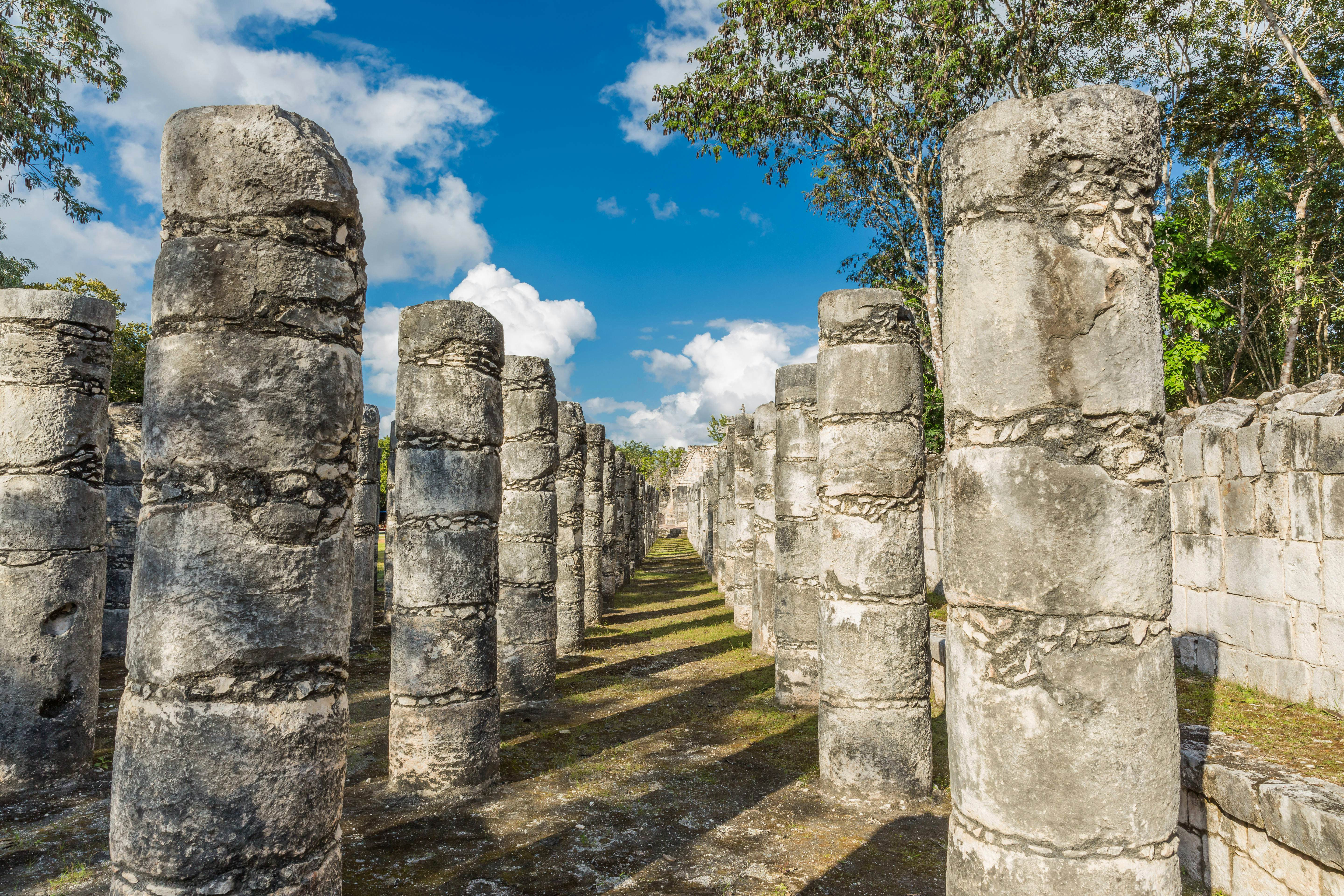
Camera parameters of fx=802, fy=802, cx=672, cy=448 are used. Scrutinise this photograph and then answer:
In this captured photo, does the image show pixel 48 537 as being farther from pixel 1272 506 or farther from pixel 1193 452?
pixel 1193 452

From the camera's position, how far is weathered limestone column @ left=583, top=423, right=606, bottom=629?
15250 millimetres

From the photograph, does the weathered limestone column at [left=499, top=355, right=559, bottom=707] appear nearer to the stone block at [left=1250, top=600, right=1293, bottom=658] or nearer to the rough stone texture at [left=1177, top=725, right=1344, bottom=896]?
the rough stone texture at [left=1177, top=725, right=1344, bottom=896]

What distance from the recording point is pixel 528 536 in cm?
969

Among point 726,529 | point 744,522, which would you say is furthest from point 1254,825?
point 726,529

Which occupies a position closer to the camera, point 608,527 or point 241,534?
point 241,534

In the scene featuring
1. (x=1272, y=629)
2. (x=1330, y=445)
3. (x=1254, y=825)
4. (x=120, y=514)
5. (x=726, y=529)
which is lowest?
(x=1254, y=825)

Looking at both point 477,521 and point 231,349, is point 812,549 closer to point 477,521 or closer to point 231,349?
point 477,521

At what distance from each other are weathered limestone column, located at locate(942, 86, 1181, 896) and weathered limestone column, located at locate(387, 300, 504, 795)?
4.40 m

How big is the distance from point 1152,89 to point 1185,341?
6826 millimetres

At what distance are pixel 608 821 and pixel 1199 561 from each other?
6.10 m

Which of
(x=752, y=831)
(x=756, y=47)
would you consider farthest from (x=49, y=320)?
(x=756, y=47)

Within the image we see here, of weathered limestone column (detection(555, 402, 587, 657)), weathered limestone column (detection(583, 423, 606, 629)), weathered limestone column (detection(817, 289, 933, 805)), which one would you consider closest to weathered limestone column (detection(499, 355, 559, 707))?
weathered limestone column (detection(555, 402, 587, 657))

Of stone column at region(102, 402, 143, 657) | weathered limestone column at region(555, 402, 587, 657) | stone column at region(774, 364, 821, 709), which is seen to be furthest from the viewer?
weathered limestone column at region(555, 402, 587, 657)

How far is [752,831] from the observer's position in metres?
5.86
